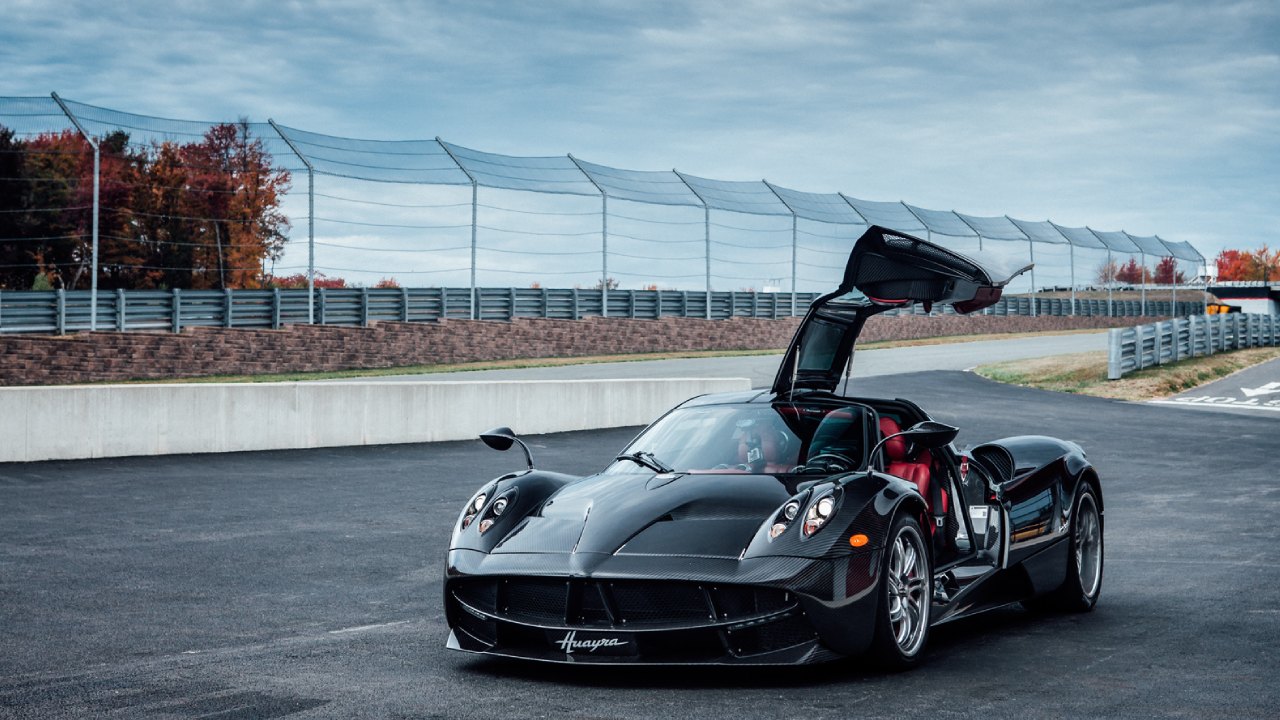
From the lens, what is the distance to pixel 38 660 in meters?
6.18

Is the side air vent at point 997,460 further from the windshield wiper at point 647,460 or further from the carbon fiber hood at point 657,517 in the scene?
the windshield wiper at point 647,460

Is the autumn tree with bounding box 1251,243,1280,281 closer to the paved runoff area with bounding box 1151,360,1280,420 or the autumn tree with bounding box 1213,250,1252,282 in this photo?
the autumn tree with bounding box 1213,250,1252,282

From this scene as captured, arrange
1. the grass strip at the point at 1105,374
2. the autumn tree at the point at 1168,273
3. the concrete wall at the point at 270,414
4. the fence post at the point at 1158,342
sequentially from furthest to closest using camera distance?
the autumn tree at the point at 1168,273 < the fence post at the point at 1158,342 < the grass strip at the point at 1105,374 < the concrete wall at the point at 270,414

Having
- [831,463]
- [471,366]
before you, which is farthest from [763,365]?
[831,463]

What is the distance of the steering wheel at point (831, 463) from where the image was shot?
659 centimetres

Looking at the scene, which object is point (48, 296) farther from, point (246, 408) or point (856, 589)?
point (856, 589)

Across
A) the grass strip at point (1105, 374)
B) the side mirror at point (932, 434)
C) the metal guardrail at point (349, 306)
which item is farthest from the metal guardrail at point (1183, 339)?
the side mirror at point (932, 434)

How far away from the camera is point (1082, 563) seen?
25.6 ft

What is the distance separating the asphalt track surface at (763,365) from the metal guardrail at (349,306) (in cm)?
229

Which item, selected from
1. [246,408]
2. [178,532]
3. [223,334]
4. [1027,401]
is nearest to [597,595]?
[178,532]

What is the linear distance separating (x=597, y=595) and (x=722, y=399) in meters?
1.91

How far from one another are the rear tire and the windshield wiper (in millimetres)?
2288

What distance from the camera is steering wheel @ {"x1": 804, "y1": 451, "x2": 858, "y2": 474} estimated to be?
659 centimetres

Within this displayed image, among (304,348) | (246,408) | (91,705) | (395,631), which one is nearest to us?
(91,705)
